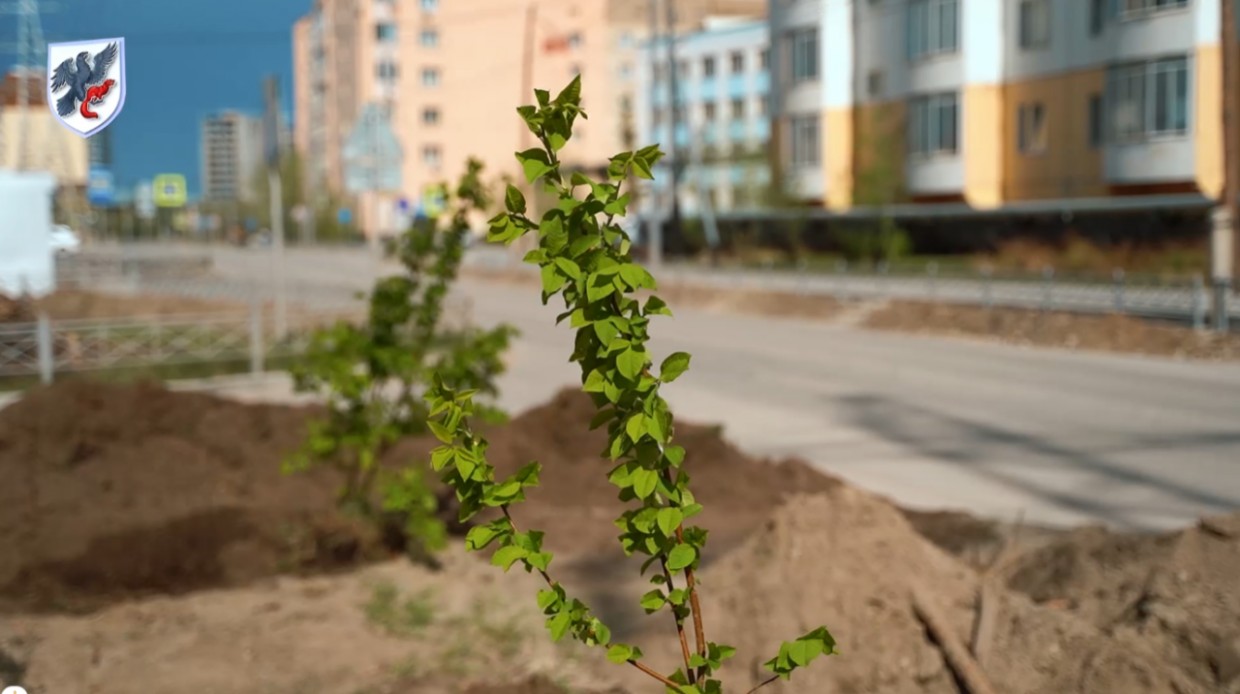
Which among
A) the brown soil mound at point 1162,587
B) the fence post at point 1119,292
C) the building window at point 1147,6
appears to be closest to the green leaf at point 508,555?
the brown soil mound at point 1162,587

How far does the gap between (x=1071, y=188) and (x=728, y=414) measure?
91.0 feet

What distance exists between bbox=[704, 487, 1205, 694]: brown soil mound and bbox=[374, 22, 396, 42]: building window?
2336 centimetres

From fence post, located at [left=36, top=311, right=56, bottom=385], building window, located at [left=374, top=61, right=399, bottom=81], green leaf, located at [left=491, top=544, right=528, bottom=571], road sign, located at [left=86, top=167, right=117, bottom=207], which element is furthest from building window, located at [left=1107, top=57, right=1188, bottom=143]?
green leaf, located at [left=491, top=544, right=528, bottom=571]

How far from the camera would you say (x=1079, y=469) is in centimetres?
1126

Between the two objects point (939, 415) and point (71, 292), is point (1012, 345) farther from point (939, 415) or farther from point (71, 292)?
point (71, 292)

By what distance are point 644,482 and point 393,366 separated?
543cm

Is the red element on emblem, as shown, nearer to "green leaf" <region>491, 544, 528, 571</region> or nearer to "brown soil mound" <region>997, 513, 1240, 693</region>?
"green leaf" <region>491, 544, 528, 571</region>

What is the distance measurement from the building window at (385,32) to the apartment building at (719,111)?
67.3ft

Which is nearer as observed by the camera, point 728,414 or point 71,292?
point 728,414

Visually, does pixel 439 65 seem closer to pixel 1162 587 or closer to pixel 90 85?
pixel 1162 587

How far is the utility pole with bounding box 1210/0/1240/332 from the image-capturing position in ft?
67.3

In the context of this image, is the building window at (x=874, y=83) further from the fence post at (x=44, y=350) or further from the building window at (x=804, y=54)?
the fence post at (x=44, y=350)

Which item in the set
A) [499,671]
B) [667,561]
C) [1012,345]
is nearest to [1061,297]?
[1012,345]

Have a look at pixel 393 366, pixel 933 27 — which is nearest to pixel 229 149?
pixel 393 366
